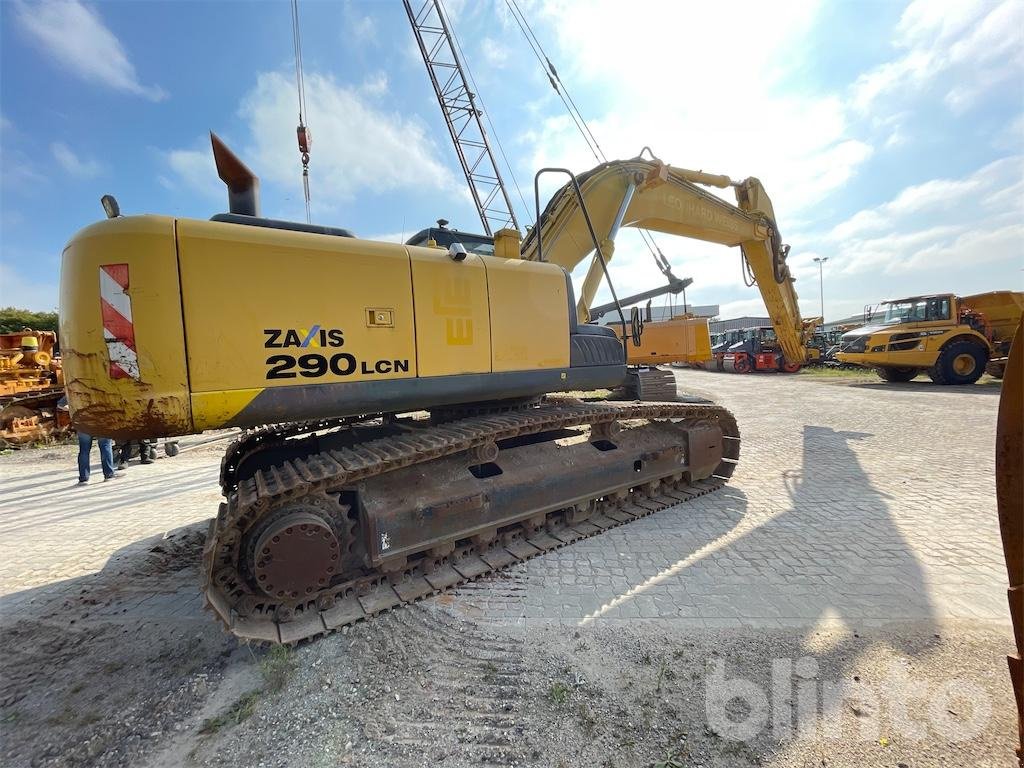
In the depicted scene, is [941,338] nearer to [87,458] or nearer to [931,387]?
[931,387]

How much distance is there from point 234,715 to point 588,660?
169cm

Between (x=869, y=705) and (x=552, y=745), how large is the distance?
1390mm

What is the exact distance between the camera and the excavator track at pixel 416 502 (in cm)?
248

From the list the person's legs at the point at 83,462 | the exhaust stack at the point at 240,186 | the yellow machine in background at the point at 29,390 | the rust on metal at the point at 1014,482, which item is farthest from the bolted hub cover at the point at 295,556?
the yellow machine in background at the point at 29,390

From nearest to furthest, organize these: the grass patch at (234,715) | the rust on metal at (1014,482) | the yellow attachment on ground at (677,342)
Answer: the rust on metal at (1014,482) → the grass patch at (234,715) → the yellow attachment on ground at (677,342)

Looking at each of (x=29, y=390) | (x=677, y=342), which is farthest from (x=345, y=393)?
(x=29, y=390)

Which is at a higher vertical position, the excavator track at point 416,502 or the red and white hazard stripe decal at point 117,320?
the red and white hazard stripe decal at point 117,320

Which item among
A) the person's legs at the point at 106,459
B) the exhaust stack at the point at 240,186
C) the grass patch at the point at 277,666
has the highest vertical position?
the exhaust stack at the point at 240,186

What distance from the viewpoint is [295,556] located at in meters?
2.46

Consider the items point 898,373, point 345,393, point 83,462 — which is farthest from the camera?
point 898,373

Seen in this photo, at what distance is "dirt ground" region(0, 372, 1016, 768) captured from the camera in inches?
70.1

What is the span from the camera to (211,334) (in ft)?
7.58

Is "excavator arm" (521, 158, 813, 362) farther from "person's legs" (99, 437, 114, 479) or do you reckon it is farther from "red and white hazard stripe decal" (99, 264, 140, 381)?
"person's legs" (99, 437, 114, 479)

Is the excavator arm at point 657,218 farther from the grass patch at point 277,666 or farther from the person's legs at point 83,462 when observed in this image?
the person's legs at point 83,462
